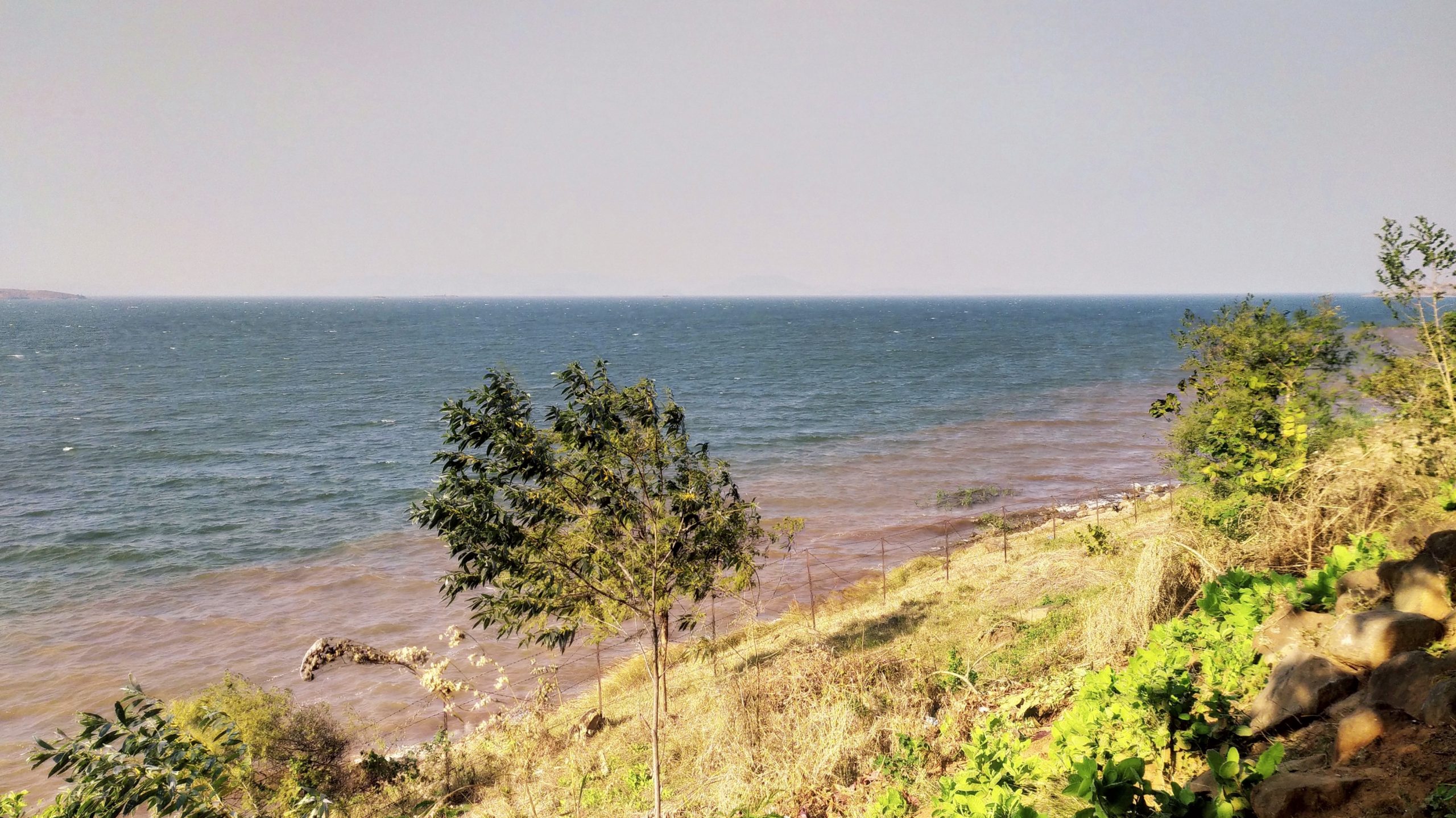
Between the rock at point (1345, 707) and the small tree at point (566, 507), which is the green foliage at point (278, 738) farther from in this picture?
the rock at point (1345, 707)

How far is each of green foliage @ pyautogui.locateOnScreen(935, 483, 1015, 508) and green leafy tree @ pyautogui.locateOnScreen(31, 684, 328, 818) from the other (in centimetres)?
3568

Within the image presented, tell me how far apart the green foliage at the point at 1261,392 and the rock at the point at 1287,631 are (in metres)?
3.99

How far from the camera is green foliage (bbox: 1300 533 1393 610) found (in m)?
7.18

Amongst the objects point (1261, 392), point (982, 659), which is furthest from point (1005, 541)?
point (982, 659)

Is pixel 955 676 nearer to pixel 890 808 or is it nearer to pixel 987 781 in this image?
pixel 890 808

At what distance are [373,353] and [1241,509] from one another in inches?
4997

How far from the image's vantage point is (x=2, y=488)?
43094mm

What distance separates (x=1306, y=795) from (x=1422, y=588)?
306cm

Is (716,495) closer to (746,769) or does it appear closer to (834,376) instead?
(746,769)

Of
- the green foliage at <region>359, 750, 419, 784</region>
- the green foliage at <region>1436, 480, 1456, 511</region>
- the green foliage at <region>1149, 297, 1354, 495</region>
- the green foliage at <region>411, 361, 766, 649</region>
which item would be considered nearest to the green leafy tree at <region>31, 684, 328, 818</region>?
the green foliage at <region>411, 361, 766, 649</region>

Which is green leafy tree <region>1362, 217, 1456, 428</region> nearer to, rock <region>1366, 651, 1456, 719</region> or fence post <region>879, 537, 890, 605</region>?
rock <region>1366, 651, 1456, 719</region>

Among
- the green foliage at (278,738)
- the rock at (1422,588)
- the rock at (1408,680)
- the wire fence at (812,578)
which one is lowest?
the wire fence at (812,578)

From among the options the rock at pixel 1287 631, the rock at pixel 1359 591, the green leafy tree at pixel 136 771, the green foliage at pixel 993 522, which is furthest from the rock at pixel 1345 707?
the green foliage at pixel 993 522

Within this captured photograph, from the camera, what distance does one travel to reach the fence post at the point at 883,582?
24016mm
